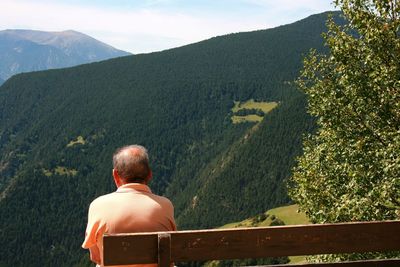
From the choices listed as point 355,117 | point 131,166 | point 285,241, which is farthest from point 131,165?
point 355,117

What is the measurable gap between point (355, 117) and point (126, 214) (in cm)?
1620

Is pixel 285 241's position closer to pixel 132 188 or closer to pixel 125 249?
pixel 125 249

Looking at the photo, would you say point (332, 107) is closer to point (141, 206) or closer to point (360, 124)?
point (360, 124)

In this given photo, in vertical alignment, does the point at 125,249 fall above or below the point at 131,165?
below

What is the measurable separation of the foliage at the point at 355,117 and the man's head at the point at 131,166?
12.1 meters

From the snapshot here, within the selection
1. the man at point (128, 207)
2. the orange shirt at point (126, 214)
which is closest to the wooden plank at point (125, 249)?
the man at point (128, 207)

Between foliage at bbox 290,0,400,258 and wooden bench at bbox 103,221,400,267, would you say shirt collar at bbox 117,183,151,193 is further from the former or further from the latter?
foliage at bbox 290,0,400,258

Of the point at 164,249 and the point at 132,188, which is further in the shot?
the point at 132,188

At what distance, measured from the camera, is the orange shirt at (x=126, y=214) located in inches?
266

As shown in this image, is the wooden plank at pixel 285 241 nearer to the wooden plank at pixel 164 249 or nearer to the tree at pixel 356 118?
the wooden plank at pixel 164 249

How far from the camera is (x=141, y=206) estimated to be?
6.89 metres

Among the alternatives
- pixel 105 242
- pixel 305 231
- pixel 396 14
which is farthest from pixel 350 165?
pixel 105 242

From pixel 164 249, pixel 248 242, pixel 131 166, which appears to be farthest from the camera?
pixel 131 166

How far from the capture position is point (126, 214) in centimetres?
675
